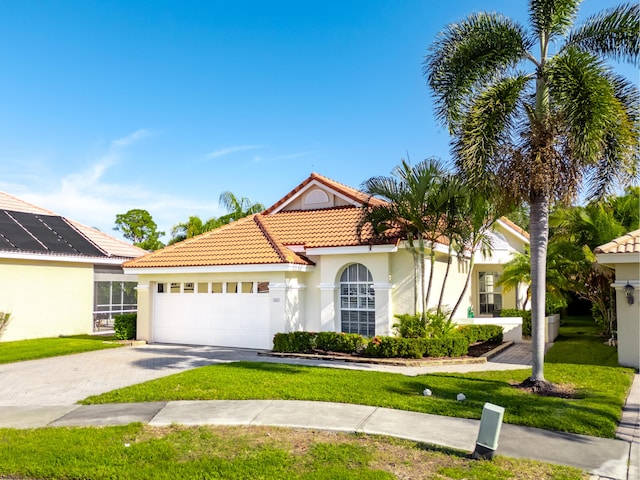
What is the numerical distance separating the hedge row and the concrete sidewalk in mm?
5321

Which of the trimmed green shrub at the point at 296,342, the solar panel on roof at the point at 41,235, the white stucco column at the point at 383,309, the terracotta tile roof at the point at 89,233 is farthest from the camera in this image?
the terracotta tile roof at the point at 89,233

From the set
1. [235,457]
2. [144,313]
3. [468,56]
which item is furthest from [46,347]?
[468,56]

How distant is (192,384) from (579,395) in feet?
26.1

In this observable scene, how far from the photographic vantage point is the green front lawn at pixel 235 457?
18.5 feet

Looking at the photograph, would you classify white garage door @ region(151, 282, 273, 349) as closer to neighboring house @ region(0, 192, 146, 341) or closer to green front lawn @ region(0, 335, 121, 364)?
green front lawn @ region(0, 335, 121, 364)

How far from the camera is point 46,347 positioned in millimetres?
16703

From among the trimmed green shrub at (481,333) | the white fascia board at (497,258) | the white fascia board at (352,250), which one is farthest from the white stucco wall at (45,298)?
the white fascia board at (497,258)

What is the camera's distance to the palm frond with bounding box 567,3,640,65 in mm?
9734

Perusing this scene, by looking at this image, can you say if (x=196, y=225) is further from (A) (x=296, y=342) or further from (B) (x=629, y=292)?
(B) (x=629, y=292)

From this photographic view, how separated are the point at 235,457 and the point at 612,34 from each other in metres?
10.9

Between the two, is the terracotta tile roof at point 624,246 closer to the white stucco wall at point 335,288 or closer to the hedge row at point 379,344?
the hedge row at point 379,344

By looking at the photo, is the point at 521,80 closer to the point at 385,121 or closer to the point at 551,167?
the point at 551,167

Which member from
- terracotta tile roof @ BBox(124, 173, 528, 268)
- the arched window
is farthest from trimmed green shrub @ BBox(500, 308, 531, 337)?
the arched window

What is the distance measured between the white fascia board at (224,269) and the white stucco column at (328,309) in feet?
3.23
